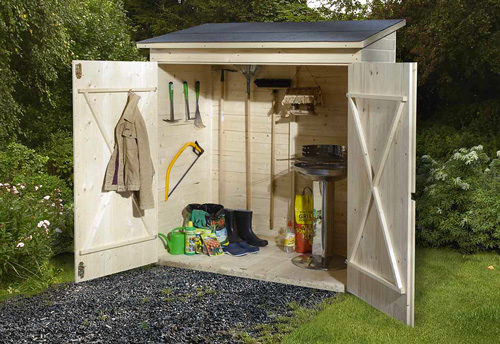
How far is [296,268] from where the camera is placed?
7.08 m

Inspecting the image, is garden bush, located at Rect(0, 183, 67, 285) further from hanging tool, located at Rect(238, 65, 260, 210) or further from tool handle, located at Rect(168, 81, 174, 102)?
hanging tool, located at Rect(238, 65, 260, 210)

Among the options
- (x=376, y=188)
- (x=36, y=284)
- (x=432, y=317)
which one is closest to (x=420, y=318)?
(x=432, y=317)

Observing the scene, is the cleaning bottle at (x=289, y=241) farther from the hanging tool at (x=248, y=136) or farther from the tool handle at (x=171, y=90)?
the tool handle at (x=171, y=90)

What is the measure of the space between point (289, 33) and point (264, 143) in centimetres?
163

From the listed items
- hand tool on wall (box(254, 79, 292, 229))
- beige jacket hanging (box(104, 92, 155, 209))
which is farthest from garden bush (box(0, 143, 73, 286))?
hand tool on wall (box(254, 79, 292, 229))

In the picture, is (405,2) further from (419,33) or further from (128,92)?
(128,92)

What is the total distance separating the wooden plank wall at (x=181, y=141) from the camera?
746 cm

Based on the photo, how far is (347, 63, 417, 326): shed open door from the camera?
17.7ft

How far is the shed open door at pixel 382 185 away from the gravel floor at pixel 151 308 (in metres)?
0.57

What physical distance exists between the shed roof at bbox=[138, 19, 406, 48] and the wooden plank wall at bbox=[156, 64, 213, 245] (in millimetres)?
389

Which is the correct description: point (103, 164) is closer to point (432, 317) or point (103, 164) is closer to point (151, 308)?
point (151, 308)

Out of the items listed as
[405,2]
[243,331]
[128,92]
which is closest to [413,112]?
[243,331]

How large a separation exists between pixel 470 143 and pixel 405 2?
8.51 ft

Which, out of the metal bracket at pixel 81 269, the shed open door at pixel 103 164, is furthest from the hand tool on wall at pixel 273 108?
the metal bracket at pixel 81 269
